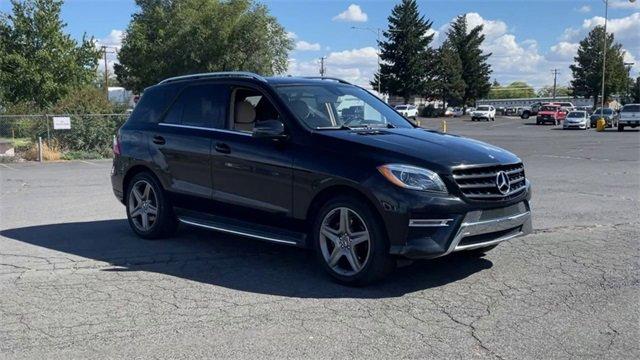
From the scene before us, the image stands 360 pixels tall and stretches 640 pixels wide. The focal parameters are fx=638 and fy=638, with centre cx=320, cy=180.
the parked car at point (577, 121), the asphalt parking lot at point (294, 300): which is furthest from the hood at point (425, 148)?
the parked car at point (577, 121)

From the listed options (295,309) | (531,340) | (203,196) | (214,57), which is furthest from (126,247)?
(214,57)

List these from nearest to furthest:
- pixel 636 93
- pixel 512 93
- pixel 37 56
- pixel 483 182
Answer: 1. pixel 483 182
2. pixel 37 56
3. pixel 636 93
4. pixel 512 93

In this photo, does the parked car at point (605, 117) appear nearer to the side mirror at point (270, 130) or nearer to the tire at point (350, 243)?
the side mirror at point (270, 130)

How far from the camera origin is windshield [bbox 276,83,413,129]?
6.02 metres

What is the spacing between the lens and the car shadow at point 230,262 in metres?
5.45

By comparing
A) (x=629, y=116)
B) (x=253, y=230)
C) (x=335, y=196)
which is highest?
(x=629, y=116)

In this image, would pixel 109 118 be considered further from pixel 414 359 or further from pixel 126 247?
pixel 414 359

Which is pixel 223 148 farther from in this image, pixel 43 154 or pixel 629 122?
pixel 629 122

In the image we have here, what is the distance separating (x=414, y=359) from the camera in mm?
3941

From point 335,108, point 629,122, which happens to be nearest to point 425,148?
point 335,108

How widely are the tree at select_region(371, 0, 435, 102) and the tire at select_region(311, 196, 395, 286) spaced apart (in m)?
79.0

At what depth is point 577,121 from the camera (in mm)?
49219

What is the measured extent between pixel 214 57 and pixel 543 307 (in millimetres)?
45751

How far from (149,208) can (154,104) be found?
1.24 meters
